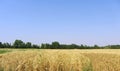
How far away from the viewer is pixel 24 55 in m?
7.54

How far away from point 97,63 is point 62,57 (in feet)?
3.21

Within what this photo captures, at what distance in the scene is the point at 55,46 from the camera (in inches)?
1117

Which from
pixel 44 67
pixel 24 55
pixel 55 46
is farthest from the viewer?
pixel 55 46

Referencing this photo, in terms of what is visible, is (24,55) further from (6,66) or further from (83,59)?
(83,59)

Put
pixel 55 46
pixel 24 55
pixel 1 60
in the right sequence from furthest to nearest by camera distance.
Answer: pixel 55 46
pixel 1 60
pixel 24 55

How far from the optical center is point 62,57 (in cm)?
736

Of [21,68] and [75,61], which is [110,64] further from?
[21,68]

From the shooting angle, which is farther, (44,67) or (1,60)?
(1,60)

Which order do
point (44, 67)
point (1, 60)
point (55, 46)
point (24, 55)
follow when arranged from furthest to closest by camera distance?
point (55, 46)
point (1, 60)
point (24, 55)
point (44, 67)

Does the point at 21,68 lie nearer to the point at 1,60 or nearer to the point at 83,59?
the point at 1,60

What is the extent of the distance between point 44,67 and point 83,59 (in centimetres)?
112

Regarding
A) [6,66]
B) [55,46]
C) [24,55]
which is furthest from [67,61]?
[55,46]

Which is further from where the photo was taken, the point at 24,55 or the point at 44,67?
the point at 24,55

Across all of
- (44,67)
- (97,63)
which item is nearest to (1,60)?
(44,67)
